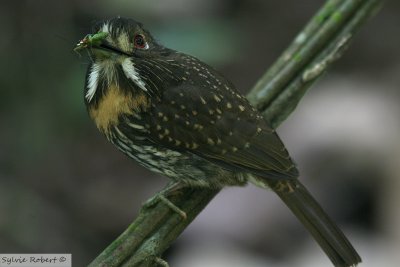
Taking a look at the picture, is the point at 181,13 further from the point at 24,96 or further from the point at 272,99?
the point at 272,99

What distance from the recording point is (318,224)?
11.0 feet

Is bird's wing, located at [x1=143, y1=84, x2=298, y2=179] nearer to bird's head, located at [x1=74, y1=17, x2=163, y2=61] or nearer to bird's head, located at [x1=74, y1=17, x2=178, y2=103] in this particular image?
bird's head, located at [x1=74, y1=17, x2=178, y2=103]

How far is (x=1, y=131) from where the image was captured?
15.5 ft

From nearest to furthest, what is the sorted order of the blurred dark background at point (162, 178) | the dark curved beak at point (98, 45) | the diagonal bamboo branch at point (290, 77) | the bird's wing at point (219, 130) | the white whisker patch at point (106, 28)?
1. the dark curved beak at point (98, 45)
2. the white whisker patch at point (106, 28)
3. the diagonal bamboo branch at point (290, 77)
4. the bird's wing at point (219, 130)
5. the blurred dark background at point (162, 178)

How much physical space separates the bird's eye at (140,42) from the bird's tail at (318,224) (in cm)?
78

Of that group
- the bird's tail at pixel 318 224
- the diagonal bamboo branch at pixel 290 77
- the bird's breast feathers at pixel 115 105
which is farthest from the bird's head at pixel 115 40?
the bird's tail at pixel 318 224

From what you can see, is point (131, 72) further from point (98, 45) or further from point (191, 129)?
point (191, 129)

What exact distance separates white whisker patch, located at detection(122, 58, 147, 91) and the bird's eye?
0.25ft

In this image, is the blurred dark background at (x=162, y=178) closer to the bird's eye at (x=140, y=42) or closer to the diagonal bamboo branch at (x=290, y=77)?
the diagonal bamboo branch at (x=290, y=77)

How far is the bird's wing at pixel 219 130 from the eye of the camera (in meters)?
3.25

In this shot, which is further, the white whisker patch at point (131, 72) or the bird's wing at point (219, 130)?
the bird's wing at point (219, 130)

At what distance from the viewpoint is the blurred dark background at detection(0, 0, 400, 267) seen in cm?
433

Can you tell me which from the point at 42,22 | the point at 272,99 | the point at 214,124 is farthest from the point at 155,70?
the point at 42,22

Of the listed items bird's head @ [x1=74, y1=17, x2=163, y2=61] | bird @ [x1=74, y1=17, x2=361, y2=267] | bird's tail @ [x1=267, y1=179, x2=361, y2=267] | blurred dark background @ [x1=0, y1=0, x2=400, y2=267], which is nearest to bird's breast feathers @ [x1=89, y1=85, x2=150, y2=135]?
bird @ [x1=74, y1=17, x2=361, y2=267]
